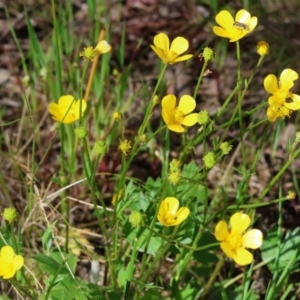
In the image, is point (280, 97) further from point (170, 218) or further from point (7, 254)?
point (7, 254)

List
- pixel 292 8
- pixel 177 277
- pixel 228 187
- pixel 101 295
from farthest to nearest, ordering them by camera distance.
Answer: pixel 292 8 < pixel 228 187 < pixel 177 277 < pixel 101 295

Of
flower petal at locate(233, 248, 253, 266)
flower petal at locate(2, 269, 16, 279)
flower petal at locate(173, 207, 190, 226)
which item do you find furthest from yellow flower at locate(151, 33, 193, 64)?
flower petal at locate(2, 269, 16, 279)

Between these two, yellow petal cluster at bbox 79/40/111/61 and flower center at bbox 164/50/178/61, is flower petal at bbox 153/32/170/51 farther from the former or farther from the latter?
yellow petal cluster at bbox 79/40/111/61

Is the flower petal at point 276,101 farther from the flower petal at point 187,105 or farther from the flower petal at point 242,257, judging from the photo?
the flower petal at point 242,257

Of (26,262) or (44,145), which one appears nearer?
(26,262)

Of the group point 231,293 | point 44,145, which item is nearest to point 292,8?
point 44,145

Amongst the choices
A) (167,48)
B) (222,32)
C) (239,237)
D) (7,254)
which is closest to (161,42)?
(167,48)

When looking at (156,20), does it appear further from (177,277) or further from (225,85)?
(177,277)
